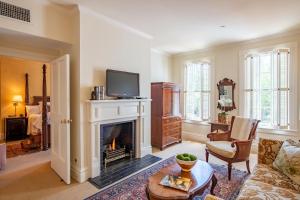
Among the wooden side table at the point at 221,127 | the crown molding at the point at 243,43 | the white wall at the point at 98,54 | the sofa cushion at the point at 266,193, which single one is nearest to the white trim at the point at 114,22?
the white wall at the point at 98,54

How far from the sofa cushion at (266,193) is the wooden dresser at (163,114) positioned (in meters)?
2.80

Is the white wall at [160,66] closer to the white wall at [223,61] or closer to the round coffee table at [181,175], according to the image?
the white wall at [223,61]

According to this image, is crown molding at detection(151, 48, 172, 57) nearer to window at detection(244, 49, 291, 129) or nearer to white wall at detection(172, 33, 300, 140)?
white wall at detection(172, 33, 300, 140)

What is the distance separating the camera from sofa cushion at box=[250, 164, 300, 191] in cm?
181

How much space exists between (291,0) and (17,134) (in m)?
7.30

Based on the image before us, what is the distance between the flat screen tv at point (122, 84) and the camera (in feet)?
10.4

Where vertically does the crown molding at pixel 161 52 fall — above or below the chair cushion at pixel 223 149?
above

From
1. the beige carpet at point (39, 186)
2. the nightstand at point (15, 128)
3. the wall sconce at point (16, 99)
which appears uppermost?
the wall sconce at point (16, 99)

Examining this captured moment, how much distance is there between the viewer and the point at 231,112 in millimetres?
4762

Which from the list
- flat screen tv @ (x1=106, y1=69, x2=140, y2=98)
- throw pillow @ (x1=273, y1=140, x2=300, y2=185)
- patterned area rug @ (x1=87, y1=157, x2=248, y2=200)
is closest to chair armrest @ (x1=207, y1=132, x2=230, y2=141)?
patterned area rug @ (x1=87, y1=157, x2=248, y2=200)

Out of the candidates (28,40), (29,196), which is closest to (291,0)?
(28,40)

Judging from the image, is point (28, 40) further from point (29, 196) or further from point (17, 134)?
point (17, 134)

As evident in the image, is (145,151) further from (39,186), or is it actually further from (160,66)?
(160,66)

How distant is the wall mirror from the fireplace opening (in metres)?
2.58
